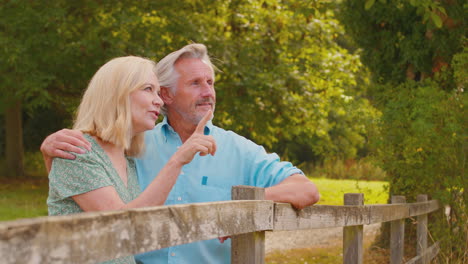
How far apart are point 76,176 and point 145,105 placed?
1.76 ft

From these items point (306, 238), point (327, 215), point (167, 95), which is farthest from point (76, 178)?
point (306, 238)

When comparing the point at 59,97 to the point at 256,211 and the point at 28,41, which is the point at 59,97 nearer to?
the point at 28,41

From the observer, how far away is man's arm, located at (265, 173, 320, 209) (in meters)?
2.95

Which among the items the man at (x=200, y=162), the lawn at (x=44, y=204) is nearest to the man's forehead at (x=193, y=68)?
the man at (x=200, y=162)

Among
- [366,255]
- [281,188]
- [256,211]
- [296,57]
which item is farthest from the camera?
[296,57]

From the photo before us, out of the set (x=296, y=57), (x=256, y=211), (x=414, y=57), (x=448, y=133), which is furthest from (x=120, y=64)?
(x=296, y=57)

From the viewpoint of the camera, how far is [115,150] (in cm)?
280

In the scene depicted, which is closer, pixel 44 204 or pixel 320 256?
pixel 320 256

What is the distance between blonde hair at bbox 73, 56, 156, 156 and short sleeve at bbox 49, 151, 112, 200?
0.65 feet

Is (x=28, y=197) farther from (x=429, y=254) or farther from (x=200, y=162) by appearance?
(x=200, y=162)

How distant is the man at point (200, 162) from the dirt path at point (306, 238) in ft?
28.4

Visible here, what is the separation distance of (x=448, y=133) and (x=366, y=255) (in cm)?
338

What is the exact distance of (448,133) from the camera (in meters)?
7.71

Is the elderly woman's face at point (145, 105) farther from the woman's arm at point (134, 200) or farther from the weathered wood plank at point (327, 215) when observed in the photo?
the weathered wood plank at point (327, 215)
